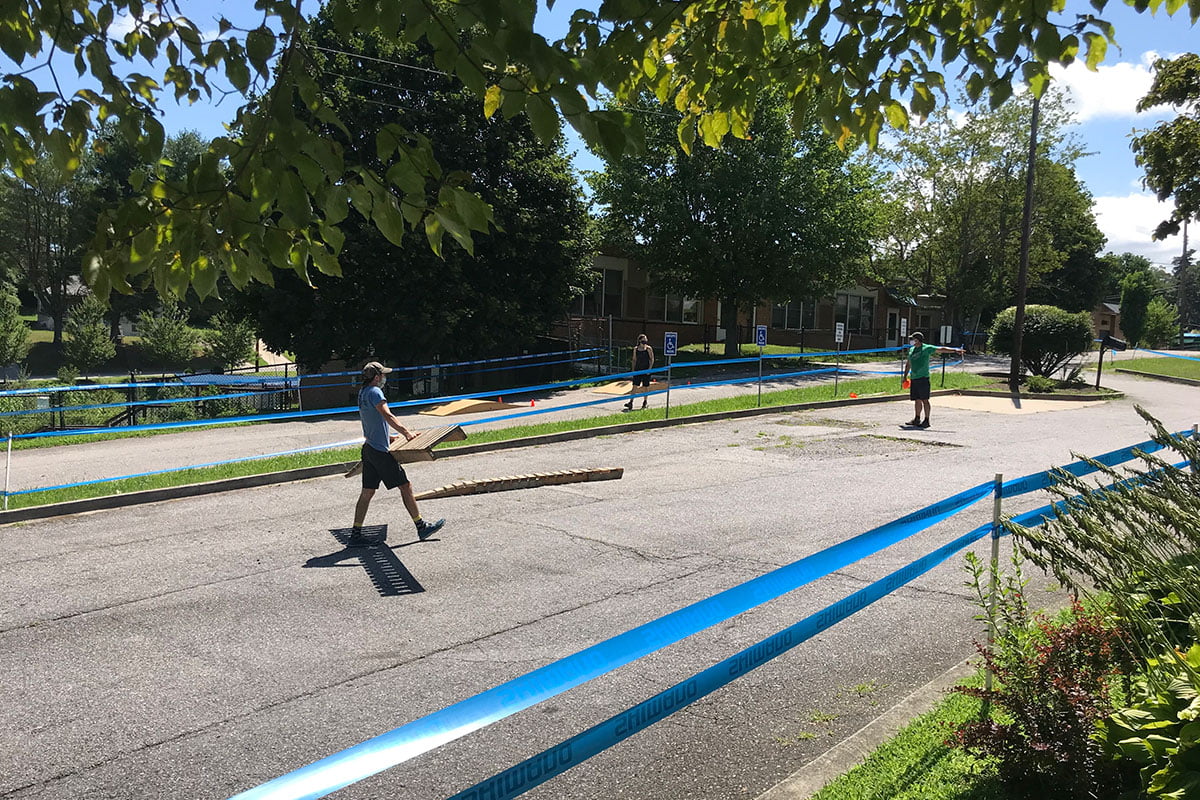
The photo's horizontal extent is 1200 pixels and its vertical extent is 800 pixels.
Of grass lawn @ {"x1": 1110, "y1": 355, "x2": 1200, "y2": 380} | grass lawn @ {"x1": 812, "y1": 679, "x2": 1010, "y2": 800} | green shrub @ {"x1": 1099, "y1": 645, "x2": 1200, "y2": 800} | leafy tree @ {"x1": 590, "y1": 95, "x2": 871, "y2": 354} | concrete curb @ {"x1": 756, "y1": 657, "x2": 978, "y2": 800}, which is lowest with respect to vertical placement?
concrete curb @ {"x1": 756, "y1": 657, "x2": 978, "y2": 800}

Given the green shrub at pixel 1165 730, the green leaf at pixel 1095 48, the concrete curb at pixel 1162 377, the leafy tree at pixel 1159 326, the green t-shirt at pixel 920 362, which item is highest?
the green leaf at pixel 1095 48

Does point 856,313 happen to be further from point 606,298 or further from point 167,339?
point 167,339

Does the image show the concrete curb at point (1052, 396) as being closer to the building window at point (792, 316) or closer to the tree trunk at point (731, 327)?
the tree trunk at point (731, 327)

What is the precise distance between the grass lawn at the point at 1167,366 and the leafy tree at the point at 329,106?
95.7 feet

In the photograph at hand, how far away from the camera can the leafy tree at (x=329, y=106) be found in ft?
10.1

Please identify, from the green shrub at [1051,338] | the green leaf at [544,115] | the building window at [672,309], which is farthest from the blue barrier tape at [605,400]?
→ the green leaf at [544,115]

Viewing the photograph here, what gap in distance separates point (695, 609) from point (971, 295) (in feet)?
161

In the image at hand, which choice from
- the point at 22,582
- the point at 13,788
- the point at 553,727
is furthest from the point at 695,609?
the point at 22,582

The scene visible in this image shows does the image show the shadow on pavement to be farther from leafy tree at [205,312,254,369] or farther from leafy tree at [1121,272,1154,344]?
leafy tree at [1121,272,1154,344]

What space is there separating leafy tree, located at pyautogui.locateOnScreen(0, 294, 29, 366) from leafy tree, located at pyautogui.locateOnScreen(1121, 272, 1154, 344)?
262ft

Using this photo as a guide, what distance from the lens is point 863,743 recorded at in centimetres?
402

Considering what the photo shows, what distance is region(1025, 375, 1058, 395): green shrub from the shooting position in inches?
869

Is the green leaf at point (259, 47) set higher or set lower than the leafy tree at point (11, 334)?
higher

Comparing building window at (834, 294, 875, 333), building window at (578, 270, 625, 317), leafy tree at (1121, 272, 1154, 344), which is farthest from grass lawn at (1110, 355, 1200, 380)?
leafy tree at (1121, 272, 1154, 344)
